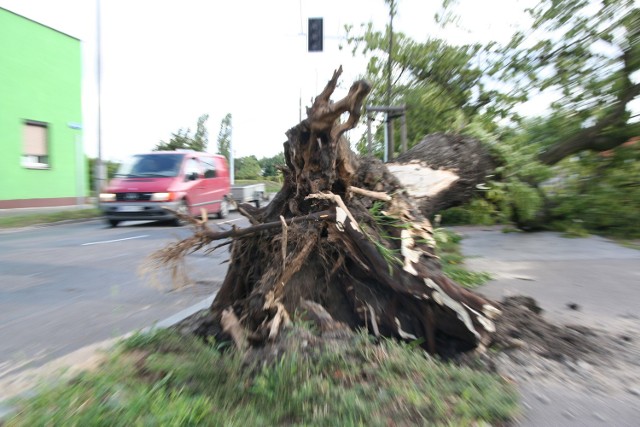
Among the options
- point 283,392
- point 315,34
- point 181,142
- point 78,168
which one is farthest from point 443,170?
point 181,142

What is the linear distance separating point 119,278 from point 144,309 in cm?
176

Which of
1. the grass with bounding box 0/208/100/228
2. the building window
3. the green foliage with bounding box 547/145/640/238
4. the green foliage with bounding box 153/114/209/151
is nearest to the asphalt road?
the grass with bounding box 0/208/100/228

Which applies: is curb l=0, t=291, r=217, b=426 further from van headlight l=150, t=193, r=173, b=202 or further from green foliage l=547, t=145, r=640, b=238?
van headlight l=150, t=193, r=173, b=202

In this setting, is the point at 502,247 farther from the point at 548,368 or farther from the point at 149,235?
the point at 149,235

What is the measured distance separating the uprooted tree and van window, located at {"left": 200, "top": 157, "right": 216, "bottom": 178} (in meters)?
10.9

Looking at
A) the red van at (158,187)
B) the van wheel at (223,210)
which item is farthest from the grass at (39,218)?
the van wheel at (223,210)

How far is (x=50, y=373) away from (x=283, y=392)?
1.72 metres

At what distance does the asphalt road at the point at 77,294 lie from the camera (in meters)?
4.12

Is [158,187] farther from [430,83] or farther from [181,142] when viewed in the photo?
[181,142]

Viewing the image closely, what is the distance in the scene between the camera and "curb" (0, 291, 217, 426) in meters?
2.79

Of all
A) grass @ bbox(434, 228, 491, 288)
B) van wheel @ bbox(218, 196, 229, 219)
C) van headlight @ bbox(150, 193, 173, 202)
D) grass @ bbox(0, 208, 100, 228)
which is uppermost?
van headlight @ bbox(150, 193, 173, 202)

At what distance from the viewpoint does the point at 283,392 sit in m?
2.65

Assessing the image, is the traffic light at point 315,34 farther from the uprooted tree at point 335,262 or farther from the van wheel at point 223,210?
the uprooted tree at point 335,262

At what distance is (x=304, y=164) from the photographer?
418 centimetres
